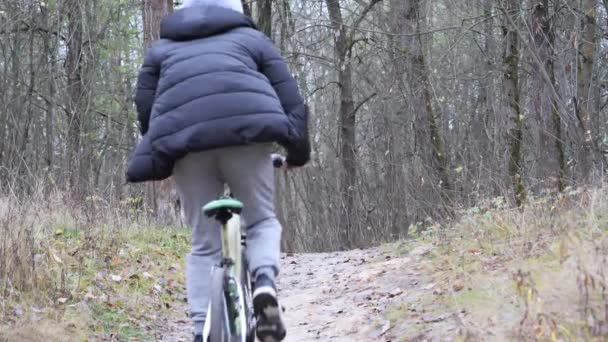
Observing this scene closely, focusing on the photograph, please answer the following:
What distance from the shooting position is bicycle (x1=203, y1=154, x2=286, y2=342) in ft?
10.9

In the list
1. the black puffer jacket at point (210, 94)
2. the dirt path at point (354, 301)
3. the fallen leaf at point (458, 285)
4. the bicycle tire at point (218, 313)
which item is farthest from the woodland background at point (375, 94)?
the bicycle tire at point (218, 313)

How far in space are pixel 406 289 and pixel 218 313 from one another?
10.6 ft

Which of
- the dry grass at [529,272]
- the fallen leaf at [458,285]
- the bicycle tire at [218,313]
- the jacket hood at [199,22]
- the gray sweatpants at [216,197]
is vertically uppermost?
the jacket hood at [199,22]

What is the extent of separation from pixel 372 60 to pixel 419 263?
12978mm

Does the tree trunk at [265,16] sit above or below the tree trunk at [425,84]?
above

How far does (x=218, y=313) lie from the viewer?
3.34 m

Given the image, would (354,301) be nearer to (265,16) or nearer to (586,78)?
(586,78)

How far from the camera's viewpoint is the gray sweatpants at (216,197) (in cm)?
365

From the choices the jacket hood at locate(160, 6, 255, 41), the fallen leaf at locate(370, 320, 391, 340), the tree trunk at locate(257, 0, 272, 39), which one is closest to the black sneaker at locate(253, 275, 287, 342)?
the jacket hood at locate(160, 6, 255, 41)

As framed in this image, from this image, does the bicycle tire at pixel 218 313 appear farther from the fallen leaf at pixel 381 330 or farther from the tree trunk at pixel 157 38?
the tree trunk at pixel 157 38

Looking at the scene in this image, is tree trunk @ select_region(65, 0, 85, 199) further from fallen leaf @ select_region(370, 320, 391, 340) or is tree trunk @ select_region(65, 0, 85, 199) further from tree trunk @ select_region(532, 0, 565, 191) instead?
fallen leaf @ select_region(370, 320, 391, 340)

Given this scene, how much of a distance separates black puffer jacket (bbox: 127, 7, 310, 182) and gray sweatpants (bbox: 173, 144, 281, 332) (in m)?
0.12

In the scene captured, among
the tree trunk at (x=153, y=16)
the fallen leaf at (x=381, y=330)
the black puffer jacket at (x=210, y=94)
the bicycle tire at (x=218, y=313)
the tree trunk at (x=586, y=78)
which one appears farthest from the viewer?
the tree trunk at (x=153, y=16)

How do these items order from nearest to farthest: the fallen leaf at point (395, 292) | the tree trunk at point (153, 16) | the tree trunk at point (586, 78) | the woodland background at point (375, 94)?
1. the fallen leaf at point (395, 292)
2. the tree trunk at point (586, 78)
3. the tree trunk at point (153, 16)
4. the woodland background at point (375, 94)
